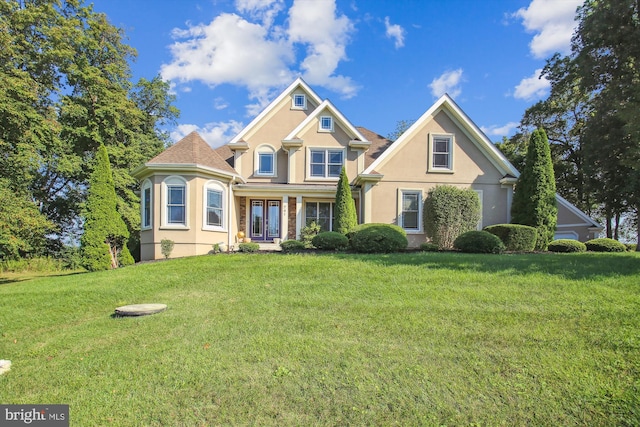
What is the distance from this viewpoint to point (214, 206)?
14.9 metres

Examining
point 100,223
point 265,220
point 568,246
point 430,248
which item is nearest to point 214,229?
point 265,220

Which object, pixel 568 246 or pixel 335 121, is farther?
pixel 335 121

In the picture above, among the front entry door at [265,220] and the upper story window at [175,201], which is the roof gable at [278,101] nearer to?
the front entry door at [265,220]

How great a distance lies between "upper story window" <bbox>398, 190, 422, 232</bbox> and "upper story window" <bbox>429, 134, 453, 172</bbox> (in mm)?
1615

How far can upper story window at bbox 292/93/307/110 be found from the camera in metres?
19.3

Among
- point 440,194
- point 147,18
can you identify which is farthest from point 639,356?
point 147,18

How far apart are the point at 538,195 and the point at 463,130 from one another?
13.6 feet

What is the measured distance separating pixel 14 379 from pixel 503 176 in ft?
55.6

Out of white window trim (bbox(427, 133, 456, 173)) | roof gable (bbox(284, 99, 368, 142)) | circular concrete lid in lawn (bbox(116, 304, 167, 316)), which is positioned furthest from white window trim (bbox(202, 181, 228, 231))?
white window trim (bbox(427, 133, 456, 173))

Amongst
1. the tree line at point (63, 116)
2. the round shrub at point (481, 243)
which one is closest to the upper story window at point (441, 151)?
the round shrub at point (481, 243)

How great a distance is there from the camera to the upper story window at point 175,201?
46.0 ft

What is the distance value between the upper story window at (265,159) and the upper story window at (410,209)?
6.88 m

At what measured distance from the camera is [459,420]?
356cm

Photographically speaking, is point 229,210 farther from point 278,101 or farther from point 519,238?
point 519,238
